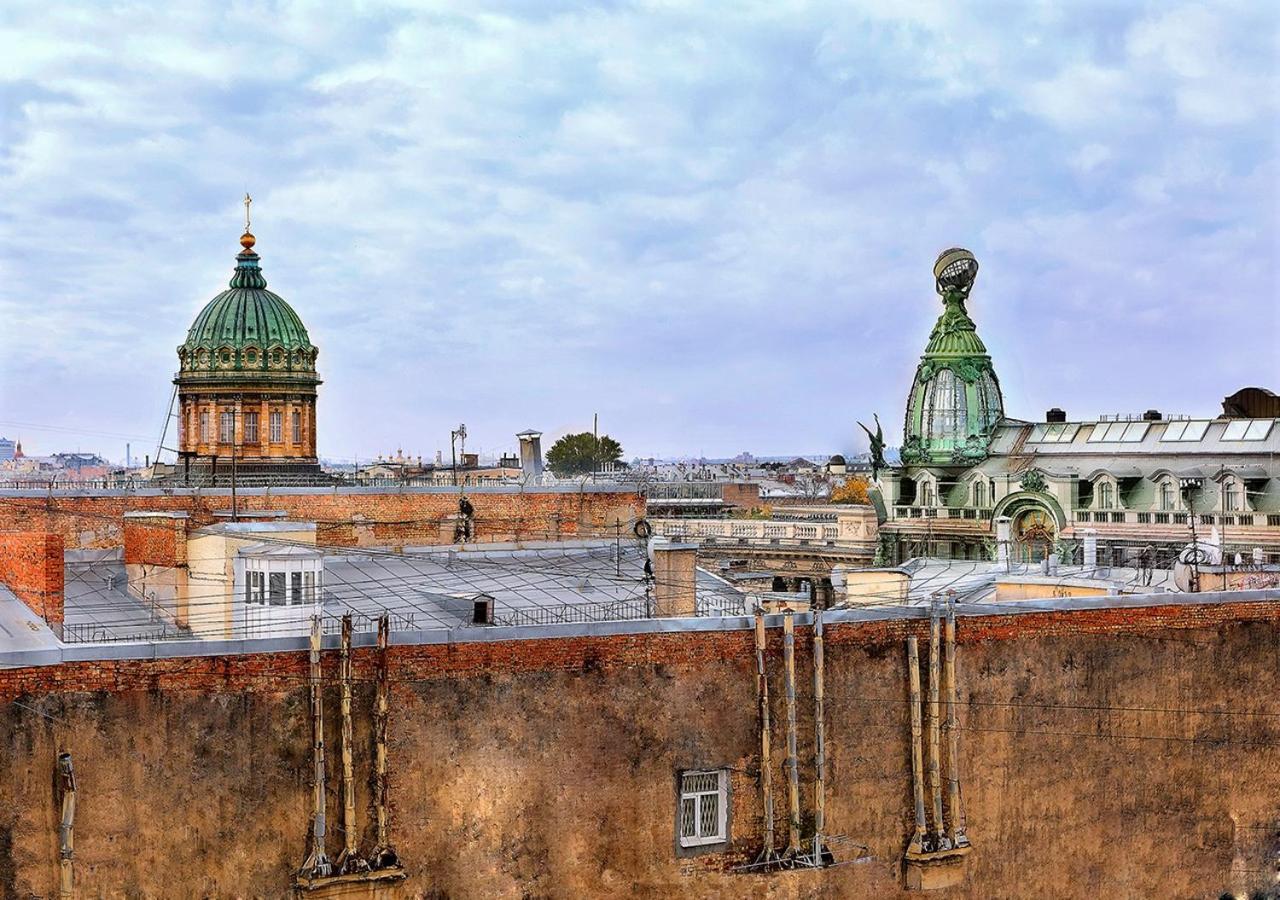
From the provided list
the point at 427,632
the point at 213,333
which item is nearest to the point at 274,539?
the point at 427,632

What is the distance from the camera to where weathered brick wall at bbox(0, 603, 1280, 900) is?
17.7 metres

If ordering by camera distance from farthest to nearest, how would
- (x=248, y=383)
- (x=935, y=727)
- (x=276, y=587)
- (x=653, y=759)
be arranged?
(x=248, y=383) < (x=276, y=587) < (x=935, y=727) < (x=653, y=759)

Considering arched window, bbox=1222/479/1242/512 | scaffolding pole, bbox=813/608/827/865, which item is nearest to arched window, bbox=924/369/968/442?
arched window, bbox=1222/479/1242/512

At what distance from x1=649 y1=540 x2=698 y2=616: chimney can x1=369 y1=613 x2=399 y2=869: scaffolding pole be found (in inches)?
348

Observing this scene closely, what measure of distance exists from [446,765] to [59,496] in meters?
19.7

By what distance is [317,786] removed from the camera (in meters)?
A: 18.5

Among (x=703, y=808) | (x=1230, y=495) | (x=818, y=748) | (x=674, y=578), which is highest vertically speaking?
(x=1230, y=495)

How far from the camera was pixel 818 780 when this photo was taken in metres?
21.2

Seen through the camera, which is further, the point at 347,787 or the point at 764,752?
the point at 764,752

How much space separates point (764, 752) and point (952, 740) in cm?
282

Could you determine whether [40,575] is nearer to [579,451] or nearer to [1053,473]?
[1053,473]

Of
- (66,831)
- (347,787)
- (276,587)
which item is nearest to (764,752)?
(347,787)

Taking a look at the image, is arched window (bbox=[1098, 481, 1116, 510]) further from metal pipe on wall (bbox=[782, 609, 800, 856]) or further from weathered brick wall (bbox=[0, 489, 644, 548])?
metal pipe on wall (bbox=[782, 609, 800, 856])

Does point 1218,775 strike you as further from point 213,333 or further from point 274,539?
point 213,333
